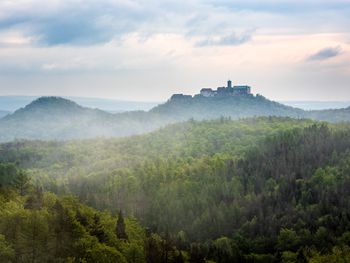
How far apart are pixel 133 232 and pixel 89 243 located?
122ft

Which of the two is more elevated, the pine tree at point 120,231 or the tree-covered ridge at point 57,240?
the tree-covered ridge at point 57,240

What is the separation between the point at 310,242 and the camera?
541ft

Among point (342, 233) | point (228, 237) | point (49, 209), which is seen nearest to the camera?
point (49, 209)

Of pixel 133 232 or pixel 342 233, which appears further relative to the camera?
pixel 342 233

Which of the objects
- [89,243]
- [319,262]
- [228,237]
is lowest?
[228,237]

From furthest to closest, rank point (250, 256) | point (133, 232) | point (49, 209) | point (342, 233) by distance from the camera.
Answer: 1. point (342, 233)
2. point (250, 256)
3. point (133, 232)
4. point (49, 209)

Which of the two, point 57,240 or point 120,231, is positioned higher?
point 57,240

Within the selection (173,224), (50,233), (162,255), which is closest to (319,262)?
(162,255)

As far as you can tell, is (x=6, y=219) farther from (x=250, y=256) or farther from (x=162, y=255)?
(x=250, y=256)

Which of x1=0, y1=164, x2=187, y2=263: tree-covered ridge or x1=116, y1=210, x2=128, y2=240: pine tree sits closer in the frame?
x1=0, y1=164, x2=187, y2=263: tree-covered ridge

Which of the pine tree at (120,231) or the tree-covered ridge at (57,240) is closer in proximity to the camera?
the tree-covered ridge at (57,240)

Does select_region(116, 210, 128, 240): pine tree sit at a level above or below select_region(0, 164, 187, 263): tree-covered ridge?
below

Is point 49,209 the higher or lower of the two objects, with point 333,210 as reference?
higher

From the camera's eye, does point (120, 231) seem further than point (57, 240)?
Yes
